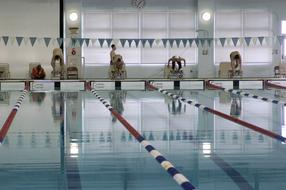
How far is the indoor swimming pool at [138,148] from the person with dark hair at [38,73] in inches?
259

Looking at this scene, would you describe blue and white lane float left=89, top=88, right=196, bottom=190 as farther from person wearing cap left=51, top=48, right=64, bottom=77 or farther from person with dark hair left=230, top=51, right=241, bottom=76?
person with dark hair left=230, top=51, right=241, bottom=76

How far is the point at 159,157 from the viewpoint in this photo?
5078mm

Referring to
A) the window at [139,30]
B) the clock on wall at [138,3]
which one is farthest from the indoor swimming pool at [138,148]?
the clock on wall at [138,3]

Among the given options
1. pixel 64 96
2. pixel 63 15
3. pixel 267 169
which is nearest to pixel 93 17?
pixel 63 15

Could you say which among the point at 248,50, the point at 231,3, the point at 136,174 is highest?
the point at 231,3

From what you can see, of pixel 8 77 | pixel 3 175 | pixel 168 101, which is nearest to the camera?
pixel 3 175

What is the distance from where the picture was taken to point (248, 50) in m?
19.6

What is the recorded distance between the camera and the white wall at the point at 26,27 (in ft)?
60.7

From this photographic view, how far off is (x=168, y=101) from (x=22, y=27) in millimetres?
8524

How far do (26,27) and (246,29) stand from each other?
6925 millimetres

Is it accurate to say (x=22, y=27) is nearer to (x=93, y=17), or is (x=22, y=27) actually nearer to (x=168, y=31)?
(x=93, y=17)

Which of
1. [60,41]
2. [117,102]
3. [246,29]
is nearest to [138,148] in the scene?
[117,102]

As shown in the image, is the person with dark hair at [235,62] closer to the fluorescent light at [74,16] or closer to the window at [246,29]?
the window at [246,29]

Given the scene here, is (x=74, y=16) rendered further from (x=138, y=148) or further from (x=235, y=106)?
(x=138, y=148)
